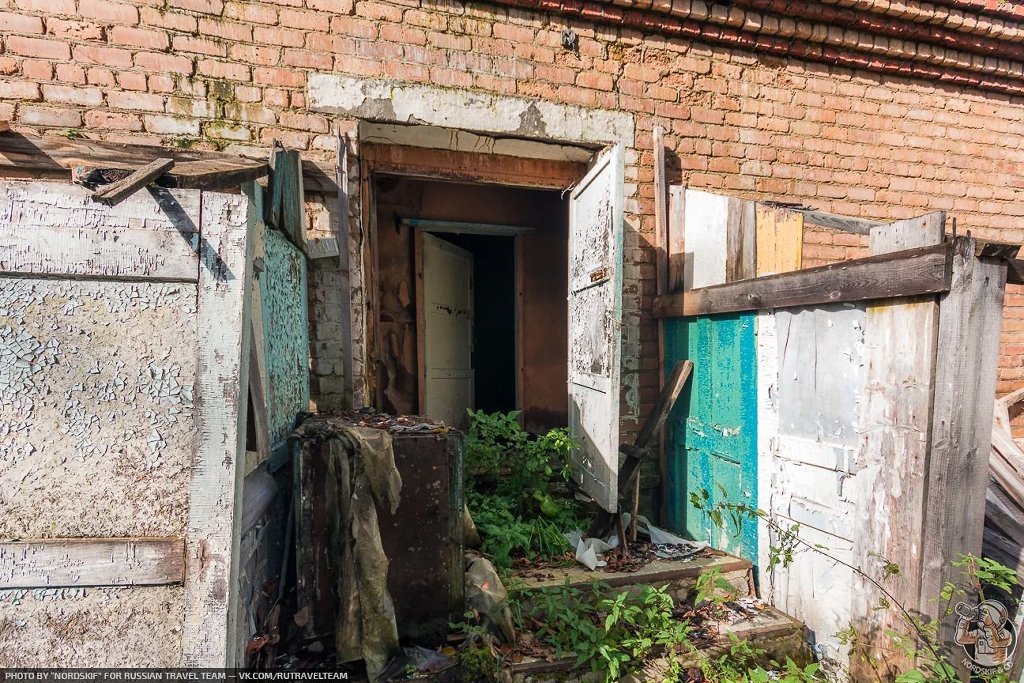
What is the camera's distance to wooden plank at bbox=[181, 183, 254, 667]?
1.52 meters

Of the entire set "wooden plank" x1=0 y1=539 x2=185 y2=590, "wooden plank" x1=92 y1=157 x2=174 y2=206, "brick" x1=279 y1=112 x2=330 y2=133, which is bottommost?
"wooden plank" x1=0 y1=539 x2=185 y2=590

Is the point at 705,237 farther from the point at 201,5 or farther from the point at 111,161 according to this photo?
the point at 201,5

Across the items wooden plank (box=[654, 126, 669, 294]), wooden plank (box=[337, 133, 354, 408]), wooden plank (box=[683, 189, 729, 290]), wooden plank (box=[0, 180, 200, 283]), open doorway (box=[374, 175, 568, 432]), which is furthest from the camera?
open doorway (box=[374, 175, 568, 432])

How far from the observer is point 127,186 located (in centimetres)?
143

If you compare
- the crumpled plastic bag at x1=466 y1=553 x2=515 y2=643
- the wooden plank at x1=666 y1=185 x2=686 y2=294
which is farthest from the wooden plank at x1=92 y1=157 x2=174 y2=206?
the wooden plank at x1=666 y1=185 x2=686 y2=294

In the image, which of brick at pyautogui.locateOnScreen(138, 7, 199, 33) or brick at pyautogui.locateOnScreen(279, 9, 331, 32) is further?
brick at pyautogui.locateOnScreen(279, 9, 331, 32)

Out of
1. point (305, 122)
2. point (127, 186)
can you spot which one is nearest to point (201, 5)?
point (305, 122)

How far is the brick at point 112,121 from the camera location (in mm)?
2807

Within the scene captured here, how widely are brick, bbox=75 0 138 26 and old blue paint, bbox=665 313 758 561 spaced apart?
4.04 m

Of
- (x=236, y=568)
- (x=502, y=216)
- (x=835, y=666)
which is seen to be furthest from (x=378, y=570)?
(x=502, y=216)

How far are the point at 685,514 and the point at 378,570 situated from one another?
2.43 m

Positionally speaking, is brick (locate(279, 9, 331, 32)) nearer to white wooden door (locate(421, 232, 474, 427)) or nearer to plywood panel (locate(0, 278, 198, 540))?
white wooden door (locate(421, 232, 474, 427))

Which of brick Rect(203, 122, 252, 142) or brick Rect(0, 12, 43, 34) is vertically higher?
brick Rect(0, 12, 43, 34)

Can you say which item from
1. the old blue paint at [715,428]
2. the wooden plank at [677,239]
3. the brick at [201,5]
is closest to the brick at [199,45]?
the brick at [201,5]
